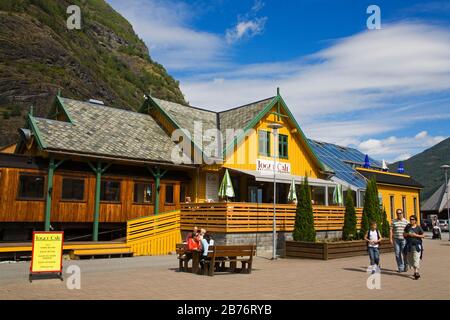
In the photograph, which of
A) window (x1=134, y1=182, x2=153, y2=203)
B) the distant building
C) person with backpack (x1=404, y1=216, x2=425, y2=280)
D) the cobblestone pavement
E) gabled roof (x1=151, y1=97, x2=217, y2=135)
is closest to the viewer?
the cobblestone pavement

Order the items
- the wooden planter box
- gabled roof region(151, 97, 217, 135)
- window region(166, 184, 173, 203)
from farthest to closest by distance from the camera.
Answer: gabled roof region(151, 97, 217, 135) → window region(166, 184, 173, 203) → the wooden planter box

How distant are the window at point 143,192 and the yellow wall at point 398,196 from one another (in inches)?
811

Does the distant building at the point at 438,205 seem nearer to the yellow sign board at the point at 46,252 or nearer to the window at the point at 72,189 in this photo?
the window at the point at 72,189

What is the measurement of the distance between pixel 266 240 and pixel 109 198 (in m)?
7.55

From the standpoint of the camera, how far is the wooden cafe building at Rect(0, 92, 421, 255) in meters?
18.8

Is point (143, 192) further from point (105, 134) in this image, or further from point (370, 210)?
point (370, 210)

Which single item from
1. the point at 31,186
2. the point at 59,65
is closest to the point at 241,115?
the point at 31,186

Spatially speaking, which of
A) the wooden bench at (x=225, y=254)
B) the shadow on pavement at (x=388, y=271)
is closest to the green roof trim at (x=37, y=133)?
the wooden bench at (x=225, y=254)

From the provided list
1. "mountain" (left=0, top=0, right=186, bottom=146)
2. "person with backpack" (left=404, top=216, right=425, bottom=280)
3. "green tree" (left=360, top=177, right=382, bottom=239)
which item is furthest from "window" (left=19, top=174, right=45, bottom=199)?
"mountain" (left=0, top=0, right=186, bottom=146)

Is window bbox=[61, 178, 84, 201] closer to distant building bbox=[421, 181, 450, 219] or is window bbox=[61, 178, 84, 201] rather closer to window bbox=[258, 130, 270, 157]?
window bbox=[258, 130, 270, 157]

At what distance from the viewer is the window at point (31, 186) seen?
18.4 meters

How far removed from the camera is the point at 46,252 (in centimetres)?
1198

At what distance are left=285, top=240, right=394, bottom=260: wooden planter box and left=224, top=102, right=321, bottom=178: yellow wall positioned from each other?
6.40 meters

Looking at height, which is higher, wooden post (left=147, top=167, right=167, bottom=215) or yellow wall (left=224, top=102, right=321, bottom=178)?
yellow wall (left=224, top=102, right=321, bottom=178)
